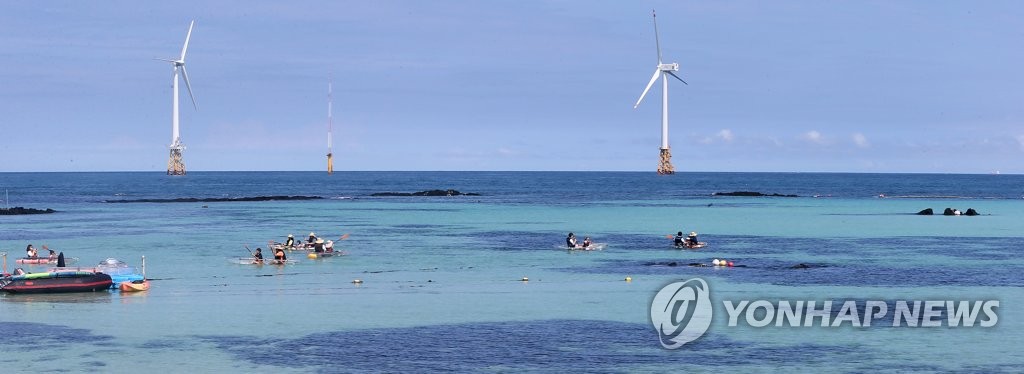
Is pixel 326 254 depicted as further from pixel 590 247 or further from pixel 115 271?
pixel 590 247

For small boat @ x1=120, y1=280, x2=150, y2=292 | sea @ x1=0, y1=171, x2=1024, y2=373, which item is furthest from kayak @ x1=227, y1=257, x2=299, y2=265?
small boat @ x1=120, y1=280, x2=150, y2=292

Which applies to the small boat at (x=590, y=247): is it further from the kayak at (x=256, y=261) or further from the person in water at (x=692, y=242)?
the kayak at (x=256, y=261)

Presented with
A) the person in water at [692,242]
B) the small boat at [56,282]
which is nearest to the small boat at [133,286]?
the small boat at [56,282]

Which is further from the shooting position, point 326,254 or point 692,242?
point 692,242

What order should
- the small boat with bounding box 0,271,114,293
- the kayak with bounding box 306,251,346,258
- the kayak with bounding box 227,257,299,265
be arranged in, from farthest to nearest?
the kayak with bounding box 306,251,346,258, the kayak with bounding box 227,257,299,265, the small boat with bounding box 0,271,114,293

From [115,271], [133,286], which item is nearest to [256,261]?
[115,271]

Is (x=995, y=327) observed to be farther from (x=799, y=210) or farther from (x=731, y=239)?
(x=799, y=210)

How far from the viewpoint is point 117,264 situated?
216 feet

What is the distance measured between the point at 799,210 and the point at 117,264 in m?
111

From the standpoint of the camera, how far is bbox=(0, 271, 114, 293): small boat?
56.4 meters

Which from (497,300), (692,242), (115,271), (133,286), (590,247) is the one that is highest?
(692,242)

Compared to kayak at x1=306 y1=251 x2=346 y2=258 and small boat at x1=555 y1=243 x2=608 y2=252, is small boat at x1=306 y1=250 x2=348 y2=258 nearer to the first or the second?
kayak at x1=306 y1=251 x2=346 y2=258

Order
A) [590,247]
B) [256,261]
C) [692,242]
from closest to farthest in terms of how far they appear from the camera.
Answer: [256,261], [590,247], [692,242]

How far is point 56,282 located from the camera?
57.1 m
